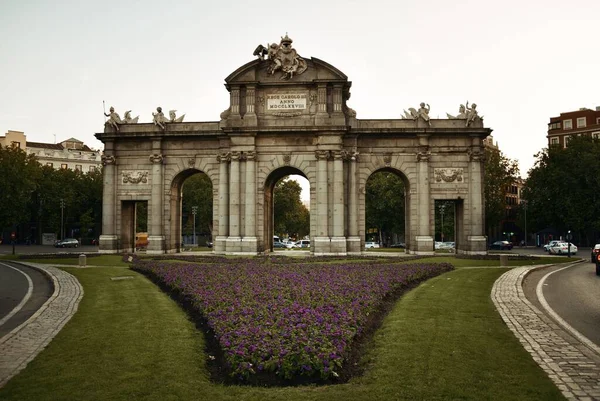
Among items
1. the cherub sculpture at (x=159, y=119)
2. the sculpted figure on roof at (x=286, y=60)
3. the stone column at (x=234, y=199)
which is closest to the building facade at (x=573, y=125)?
the sculpted figure on roof at (x=286, y=60)

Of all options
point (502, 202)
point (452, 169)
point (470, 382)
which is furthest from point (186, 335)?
point (502, 202)

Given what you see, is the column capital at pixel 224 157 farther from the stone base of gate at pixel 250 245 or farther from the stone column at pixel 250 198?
the stone base of gate at pixel 250 245

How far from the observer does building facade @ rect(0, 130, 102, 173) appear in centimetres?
10975

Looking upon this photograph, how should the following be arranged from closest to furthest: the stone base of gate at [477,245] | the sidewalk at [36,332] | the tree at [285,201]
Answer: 1. the sidewalk at [36,332]
2. the stone base of gate at [477,245]
3. the tree at [285,201]

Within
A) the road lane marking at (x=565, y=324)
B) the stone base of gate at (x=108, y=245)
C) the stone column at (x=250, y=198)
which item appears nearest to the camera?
the road lane marking at (x=565, y=324)

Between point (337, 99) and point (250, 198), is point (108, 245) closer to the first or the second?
point (250, 198)

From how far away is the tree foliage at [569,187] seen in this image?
71062 millimetres

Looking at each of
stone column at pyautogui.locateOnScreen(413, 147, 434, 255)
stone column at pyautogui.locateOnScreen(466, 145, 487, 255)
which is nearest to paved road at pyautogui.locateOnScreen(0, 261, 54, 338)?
stone column at pyautogui.locateOnScreen(413, 147, 434, 255)

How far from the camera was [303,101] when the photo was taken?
46312 mm

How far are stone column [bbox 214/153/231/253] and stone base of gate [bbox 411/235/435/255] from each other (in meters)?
17.5

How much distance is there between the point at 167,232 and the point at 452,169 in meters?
27.8

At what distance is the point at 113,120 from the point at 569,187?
208 ft

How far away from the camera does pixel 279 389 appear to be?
9930 mm

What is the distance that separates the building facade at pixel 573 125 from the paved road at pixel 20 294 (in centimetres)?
9955
